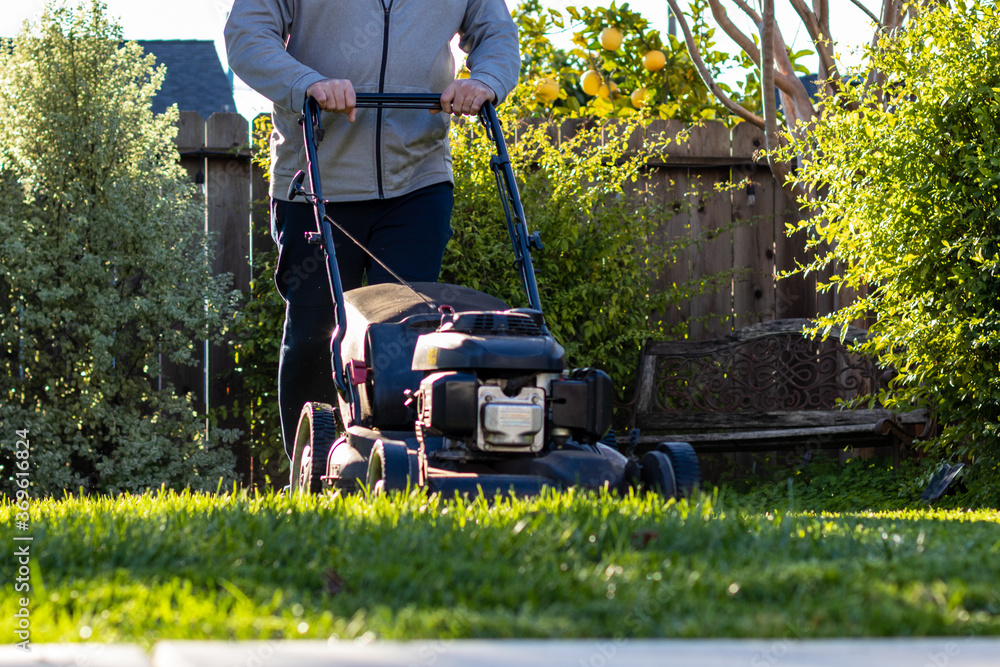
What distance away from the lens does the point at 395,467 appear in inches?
114

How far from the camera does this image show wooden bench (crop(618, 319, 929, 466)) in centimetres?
602

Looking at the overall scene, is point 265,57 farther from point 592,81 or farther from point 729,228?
point 592,81

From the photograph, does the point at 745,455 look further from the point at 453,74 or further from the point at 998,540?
the point at 998,540

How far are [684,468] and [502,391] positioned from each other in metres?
0.56

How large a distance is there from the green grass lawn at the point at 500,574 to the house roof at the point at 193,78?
1162 centimetres

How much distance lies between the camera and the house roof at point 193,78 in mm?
13909

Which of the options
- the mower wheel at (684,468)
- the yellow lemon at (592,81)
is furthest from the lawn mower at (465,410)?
the yellow lemon at (592,81)

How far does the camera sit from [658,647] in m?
1.43

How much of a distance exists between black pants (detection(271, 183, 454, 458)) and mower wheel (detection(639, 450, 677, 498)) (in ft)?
3.86

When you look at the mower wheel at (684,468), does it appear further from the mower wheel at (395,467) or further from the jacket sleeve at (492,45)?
the jacket sleeve at (492,45)

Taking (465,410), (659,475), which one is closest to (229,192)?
(465,410)

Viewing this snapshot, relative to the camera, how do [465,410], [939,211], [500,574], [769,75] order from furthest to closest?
[769,75], [939,211], [465,410], [500,574]

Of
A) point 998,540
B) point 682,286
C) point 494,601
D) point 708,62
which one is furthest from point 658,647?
point 708,62

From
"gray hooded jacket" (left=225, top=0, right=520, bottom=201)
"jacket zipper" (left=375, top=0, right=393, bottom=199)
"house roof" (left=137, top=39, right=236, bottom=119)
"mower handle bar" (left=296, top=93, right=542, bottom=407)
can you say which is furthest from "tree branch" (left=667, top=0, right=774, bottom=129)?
"house roof" (left=137, top=39, right=236, bottom=119)
